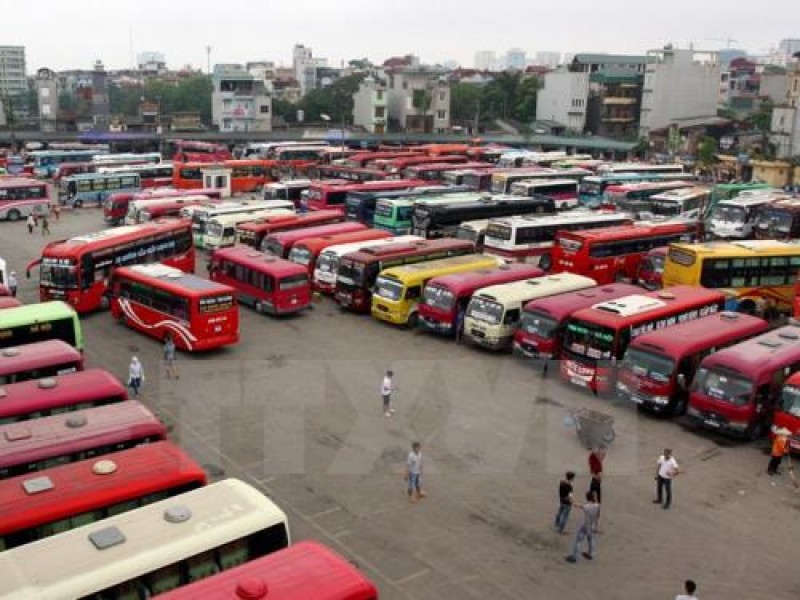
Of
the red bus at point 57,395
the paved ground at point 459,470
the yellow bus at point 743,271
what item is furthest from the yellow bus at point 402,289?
the red bus at point 57,395

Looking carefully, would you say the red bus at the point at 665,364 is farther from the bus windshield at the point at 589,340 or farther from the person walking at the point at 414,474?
the person walking at the point at 414,474

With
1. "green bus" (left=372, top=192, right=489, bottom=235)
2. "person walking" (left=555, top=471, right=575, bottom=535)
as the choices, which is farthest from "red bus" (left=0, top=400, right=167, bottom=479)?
"green bus" (left=372, top=192, right=489, bottom=235)

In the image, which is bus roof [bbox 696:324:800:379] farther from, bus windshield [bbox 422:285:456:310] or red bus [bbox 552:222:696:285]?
red bus [bbox 552:222:696:285]

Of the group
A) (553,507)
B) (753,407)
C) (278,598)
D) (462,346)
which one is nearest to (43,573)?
(278,598)

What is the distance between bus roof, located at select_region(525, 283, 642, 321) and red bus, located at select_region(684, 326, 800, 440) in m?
4.65

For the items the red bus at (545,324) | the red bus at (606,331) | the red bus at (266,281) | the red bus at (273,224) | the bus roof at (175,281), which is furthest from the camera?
the red bus at (273,224)

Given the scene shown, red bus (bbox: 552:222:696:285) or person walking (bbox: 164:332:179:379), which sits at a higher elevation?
red bus (bbox: 552:222:696:285)

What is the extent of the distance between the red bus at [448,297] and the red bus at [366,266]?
2.26 m

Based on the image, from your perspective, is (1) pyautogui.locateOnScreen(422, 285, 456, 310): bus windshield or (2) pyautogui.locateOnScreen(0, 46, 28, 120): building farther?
(2) pyautogui.locateOnScreen(0, 46, 28, 120): building

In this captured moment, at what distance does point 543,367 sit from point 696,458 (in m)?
5.92

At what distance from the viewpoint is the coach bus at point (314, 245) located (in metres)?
30.3

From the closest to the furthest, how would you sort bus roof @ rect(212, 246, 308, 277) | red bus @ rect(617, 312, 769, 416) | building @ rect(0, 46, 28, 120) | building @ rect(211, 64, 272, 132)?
red bus @ rect(617, 312, 769, 416) → bus roof @ rect(212, 246, 308, 277) → building @ rect(211, 64, 272, 132) → building @ rect(0, 46, 28, 120)

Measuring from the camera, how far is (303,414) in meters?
19.3

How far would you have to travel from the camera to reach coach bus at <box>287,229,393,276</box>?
99.3 feet
